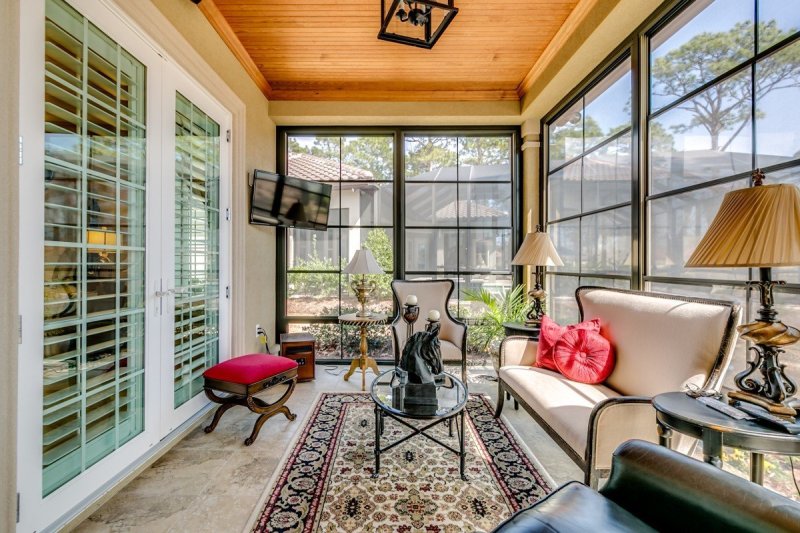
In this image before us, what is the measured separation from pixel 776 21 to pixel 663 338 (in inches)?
60.5

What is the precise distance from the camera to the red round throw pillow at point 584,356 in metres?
2.04

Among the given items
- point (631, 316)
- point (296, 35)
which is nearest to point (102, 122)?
point (296, 35)

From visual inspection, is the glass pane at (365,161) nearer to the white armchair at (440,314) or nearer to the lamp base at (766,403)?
the white armchair at (440,314)

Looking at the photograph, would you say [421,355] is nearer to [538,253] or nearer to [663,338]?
[663,338]

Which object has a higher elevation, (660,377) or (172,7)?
(172,7)

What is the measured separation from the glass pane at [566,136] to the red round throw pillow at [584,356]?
6.07 ft

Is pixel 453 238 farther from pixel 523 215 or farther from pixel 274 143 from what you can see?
pixel 274 143

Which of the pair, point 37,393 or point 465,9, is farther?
point 465,9

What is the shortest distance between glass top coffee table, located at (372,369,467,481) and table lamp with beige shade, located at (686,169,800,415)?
45.3 inches

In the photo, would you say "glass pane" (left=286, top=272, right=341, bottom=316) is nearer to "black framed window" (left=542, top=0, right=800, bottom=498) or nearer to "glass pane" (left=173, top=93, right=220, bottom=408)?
"glass pane" (left=173, top=93, right=220, bottom=408)

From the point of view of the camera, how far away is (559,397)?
1884 millimetres

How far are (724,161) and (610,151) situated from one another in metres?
1.01

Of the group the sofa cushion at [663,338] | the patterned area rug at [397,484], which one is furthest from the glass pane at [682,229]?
the patterned area rug at [397,484]

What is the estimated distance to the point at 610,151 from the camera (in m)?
A: 2.72
